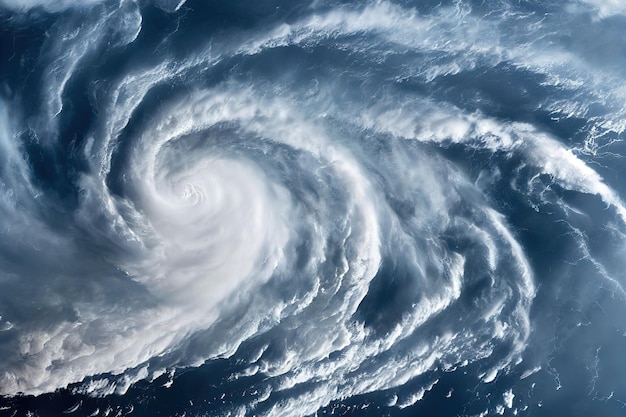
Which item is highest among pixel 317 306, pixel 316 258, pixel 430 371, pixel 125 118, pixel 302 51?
pixel 125 118

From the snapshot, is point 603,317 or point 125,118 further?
point 603,317

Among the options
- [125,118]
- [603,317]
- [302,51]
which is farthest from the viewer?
[603,317]

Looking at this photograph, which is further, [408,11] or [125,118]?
[408,11]

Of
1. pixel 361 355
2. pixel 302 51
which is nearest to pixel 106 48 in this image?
pixel 302 51

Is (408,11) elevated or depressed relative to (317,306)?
elevated

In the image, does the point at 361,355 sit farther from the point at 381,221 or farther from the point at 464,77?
the point at 464,77

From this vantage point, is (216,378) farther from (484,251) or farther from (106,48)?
(106,48)

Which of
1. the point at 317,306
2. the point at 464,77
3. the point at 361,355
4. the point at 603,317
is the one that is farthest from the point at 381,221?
the point at 603,317

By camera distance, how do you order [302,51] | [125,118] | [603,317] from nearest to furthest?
[125,118], [302,51], [603,317]

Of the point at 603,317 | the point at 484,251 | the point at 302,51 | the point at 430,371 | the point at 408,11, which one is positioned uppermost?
the point at 302,51

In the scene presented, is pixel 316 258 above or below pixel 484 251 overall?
above
